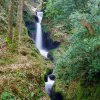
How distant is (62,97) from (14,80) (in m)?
4.04

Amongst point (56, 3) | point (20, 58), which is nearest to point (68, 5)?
point (56, 3)

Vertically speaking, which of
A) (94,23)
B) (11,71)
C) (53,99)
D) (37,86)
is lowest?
(53,99)

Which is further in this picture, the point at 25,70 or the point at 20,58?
the point at 20,58

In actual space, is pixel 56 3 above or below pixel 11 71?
above

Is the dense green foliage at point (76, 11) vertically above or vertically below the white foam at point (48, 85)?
above

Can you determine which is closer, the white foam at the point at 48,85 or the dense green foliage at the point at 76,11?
the dense green foliage at the point at 76,11

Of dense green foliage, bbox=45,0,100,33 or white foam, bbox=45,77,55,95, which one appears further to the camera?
white foam, bbox=45,77,55,95

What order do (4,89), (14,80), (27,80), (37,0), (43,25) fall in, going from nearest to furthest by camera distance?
(4,89)
(14,80)
(27,80)
(43,25)
(37,0)

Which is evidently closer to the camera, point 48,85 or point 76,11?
point 76,11

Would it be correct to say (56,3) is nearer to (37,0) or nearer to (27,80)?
(27,80)

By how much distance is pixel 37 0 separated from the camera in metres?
56.2

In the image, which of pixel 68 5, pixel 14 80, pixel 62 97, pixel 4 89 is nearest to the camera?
pixel 4 89

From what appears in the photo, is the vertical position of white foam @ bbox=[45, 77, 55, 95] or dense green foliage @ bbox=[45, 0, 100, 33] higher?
dense green foliage @ bbox=[45, 0, 100, 33]

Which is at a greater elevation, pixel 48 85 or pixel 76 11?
pixel 76 11
